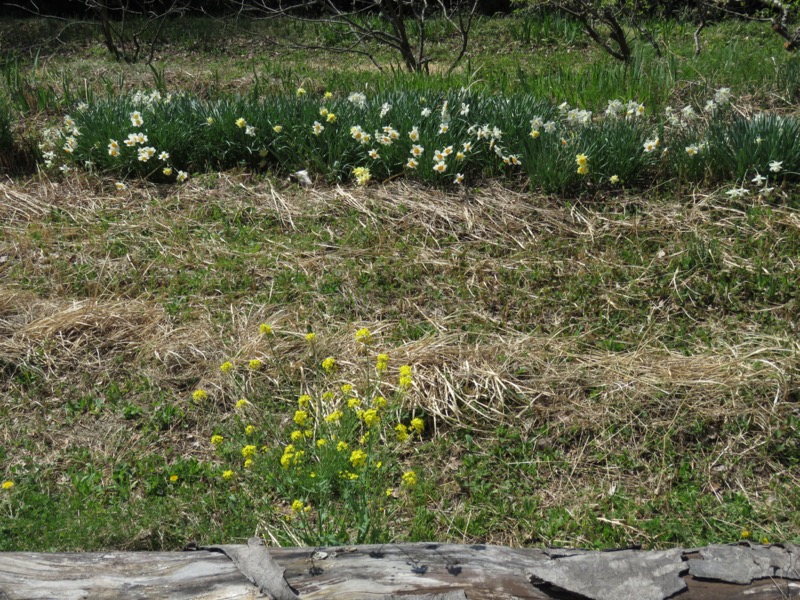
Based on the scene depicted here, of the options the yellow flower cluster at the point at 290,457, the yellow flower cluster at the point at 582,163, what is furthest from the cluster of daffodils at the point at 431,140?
the yellow flower cluster at the point at 290,457

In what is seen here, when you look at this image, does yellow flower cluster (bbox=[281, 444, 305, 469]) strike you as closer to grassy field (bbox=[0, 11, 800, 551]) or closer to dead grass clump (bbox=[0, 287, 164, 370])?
grassy field (bbox=[0, 11, 800, 551])

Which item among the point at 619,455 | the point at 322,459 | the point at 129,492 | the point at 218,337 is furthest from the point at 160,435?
the point at 619,455

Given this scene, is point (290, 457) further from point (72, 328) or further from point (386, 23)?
point (386, 23)

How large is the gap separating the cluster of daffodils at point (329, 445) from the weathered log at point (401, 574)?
43cm

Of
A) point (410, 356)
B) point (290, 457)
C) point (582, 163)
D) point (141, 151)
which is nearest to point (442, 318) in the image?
point (410, 356)

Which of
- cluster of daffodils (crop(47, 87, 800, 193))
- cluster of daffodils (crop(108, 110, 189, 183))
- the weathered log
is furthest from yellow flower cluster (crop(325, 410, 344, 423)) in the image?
cluster of daffodils (crop(108, 110, 189, 183))

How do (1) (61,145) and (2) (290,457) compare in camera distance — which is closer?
(2) (290,457)

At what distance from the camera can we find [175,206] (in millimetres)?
5047

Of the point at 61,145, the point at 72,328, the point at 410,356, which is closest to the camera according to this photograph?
the point at 410,356

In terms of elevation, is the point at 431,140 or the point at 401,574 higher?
the point at 431,140

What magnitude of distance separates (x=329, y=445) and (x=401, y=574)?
2.54 feet

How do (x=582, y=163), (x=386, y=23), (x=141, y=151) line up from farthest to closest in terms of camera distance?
(x=386, y=23), (x=141, y=151), (x=582, y=163)

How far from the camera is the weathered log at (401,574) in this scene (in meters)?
2.00

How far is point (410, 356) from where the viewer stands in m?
3.62
